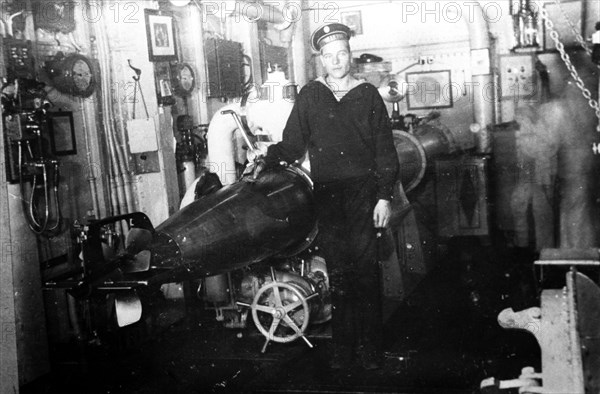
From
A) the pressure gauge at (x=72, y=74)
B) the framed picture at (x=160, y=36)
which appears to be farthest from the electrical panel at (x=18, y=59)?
the framed picture at (x=160, y=36)

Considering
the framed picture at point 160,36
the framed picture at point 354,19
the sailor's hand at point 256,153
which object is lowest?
the sailor's hand at point 256,153

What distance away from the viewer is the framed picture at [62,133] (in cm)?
380

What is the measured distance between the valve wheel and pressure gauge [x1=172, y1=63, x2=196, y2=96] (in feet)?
6.80

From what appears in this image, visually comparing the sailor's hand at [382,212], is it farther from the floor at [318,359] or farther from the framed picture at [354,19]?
the framed picture at [354,19]

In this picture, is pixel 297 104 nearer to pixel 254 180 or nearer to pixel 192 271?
pixel 254 180

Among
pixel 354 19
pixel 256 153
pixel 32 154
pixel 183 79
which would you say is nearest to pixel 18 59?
pixel 32 154

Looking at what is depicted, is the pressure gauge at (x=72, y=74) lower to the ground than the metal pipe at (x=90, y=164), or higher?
higher

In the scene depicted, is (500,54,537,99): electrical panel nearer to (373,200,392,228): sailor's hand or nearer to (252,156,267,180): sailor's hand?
(373,200,392,228): sailor's hand

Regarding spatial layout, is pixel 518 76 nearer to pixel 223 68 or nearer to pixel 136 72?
pixel 223 68

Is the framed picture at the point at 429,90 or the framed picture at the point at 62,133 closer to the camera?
the framed picture at the point at 62,133

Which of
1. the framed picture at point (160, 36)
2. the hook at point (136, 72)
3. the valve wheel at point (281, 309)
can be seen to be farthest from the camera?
the framed picture at point (160, 36)

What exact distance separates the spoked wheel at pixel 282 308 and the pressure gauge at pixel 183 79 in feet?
6.66

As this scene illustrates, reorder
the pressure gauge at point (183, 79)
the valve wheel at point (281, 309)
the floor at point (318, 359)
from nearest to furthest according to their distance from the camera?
the floor at point (318, 359), the valve wheel at point (281, 309), the pressure gauge at point (183, 79)

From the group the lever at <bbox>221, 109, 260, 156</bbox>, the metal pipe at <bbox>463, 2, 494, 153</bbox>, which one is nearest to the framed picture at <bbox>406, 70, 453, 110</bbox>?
the metal pipe at <bbox>463, 2, 494, 153</bbox>
